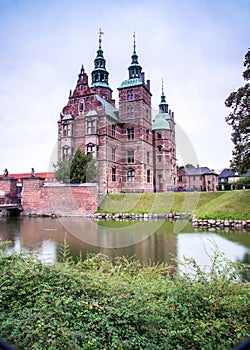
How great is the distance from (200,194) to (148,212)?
436cm

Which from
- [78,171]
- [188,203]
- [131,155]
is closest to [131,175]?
[131,155]

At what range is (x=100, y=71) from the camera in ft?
94.6

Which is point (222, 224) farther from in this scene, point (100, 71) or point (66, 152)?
point (100, 71)

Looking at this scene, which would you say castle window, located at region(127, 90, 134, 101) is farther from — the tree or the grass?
the tree

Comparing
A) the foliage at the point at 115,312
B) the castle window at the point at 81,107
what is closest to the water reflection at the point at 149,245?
the foliage at the point at 115,312

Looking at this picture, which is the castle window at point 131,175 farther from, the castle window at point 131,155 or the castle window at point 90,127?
the castle window at point 90,127

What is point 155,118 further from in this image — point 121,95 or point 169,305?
point 169,305

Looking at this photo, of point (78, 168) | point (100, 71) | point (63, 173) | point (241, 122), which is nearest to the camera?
point (241, 122)

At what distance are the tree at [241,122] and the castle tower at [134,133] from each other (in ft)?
43.5

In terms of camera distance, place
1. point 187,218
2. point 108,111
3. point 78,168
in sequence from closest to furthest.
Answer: point 187,218, point 78,168, point 108,111

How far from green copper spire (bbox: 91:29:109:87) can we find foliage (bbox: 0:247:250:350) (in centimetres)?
2823

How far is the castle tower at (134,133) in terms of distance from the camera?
23734mm

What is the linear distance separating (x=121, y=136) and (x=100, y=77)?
30.1 feet

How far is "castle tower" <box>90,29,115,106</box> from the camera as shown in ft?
93.4
